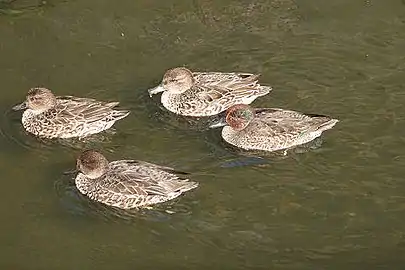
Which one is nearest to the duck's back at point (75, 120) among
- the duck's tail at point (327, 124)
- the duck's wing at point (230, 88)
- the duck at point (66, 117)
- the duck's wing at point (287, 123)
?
the duck at point (66, 117)

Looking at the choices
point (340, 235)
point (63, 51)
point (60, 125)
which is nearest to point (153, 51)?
point (63, 51)

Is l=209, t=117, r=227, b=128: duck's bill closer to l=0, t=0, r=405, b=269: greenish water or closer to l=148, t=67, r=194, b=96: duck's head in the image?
l=0, t=0, r=405, b=269: greenish water

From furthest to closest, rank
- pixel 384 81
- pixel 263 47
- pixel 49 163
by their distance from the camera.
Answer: pixel 263 47
pixel 384 81
pixel 49 163

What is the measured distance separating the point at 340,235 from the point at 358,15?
12.9ft

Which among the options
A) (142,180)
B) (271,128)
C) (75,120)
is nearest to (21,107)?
(75,120)

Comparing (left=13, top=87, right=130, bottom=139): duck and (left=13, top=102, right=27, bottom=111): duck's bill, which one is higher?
(left=13, top=102, right=27, bottom=111): duck's bill

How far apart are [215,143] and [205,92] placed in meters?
0.82

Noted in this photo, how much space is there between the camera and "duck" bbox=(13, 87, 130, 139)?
934cm

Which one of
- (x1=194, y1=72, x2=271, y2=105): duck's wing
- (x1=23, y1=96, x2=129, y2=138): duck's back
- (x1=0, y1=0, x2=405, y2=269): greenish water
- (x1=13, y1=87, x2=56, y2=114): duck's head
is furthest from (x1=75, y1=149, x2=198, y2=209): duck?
(x1=194, y1=72, x2=271, y2=105): duck's wing

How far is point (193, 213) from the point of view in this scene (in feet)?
26.7

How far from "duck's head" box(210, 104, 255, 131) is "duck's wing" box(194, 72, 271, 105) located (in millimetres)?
Answer: 412

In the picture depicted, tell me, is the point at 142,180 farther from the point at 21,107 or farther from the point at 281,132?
the point at 21,107

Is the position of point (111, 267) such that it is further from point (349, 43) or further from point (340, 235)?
point (349, 43)

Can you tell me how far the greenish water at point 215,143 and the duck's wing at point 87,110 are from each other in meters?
0.18
